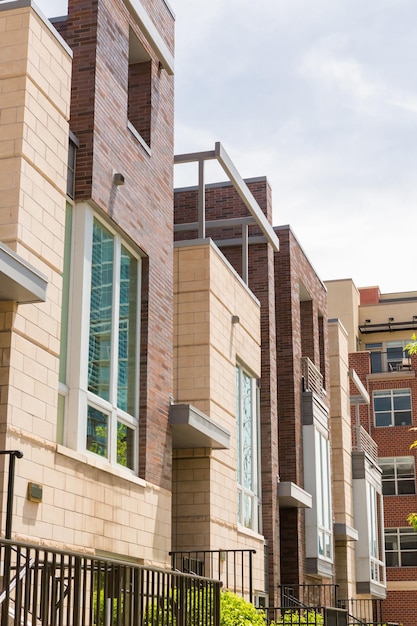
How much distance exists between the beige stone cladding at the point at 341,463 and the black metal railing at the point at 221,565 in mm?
10991

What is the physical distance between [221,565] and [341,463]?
1446 centimetres

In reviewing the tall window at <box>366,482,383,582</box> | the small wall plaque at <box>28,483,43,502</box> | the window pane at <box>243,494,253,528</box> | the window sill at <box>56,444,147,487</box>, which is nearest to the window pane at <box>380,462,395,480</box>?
the tall window at <box>366,482,383,582</box>

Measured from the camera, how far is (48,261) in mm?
12273

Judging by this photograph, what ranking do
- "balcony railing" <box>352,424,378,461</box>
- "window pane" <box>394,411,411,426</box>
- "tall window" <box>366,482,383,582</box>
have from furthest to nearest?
"window pane" <box>394,411,411,426</box> < "balcony railing" <box>352,424,378,461</box> < "tall window" <box>366,482,383,582</box>

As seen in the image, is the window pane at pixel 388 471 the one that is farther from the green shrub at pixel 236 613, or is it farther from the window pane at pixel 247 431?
the green shrub at pixel 236 613

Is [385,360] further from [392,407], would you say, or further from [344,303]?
[392,407]

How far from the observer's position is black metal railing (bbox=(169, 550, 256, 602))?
1627cm

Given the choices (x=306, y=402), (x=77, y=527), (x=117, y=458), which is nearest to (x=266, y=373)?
(x=306, y=402)

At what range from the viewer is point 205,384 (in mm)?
17953

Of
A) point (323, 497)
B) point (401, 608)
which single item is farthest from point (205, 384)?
point (401, 608)

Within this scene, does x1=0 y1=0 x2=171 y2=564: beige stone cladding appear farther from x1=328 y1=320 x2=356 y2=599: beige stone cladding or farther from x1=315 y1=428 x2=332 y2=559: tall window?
x1=328 y1=320 x2=356 y2=599: beige stone cladding

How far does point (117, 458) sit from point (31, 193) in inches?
168

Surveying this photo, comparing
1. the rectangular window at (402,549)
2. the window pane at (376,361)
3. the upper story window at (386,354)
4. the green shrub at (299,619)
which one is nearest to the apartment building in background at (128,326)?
the green shrub at (299,619)

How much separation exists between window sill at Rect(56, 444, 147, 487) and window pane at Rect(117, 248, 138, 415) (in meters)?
1.06
